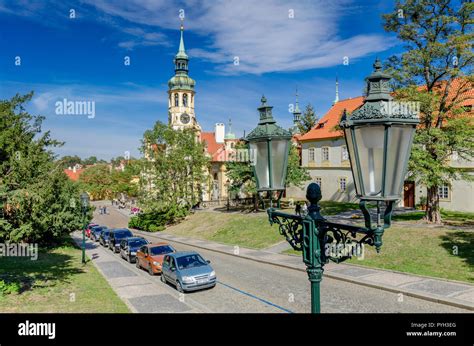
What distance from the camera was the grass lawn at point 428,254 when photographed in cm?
1681

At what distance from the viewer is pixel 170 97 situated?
70.9 metres

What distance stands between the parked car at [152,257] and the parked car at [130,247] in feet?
5.88

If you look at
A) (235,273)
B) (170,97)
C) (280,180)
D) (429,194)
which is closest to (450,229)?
(429,194)

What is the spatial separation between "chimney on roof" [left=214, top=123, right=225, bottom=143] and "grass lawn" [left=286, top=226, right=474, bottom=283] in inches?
2172

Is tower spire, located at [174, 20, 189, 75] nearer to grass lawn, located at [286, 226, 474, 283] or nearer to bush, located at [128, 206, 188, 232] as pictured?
bush, located at [128, 206, 188, 232]

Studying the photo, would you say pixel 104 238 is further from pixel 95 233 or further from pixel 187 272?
pixel 187 272

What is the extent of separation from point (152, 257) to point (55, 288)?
19.8 ft

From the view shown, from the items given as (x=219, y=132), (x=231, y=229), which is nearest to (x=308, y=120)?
(x=219, y=132)

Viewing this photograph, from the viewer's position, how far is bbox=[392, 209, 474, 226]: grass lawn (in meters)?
25.4

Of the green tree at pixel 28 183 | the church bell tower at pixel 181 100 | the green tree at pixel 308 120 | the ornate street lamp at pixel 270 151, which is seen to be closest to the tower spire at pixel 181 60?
the church bell tower at pixel 181 100

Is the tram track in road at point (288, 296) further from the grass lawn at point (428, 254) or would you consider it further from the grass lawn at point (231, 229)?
the grass lawn at point (231, 229)

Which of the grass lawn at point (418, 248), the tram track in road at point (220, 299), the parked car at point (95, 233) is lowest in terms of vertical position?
the parked car at point (95, 233)

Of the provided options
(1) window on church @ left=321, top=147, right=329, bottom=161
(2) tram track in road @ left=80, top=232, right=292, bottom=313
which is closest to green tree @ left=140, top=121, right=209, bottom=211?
(1) window on church @ left=321, top=147, right=329, bottom=161

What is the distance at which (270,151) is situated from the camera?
4762 millimetres
